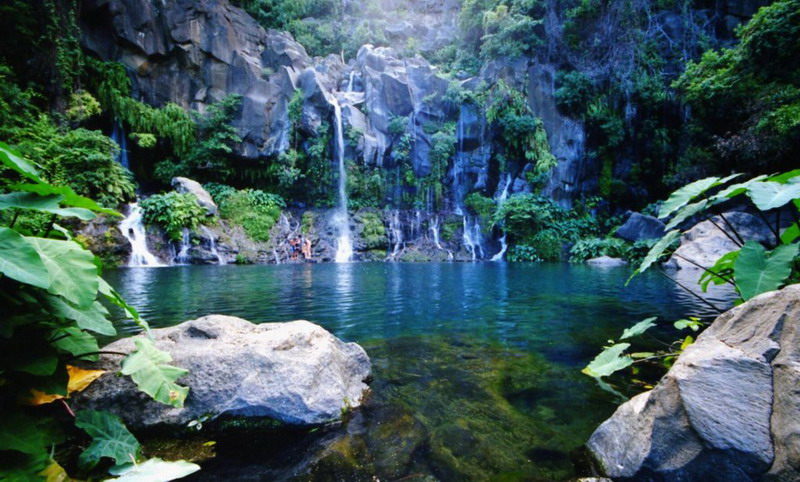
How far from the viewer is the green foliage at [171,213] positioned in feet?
48.7

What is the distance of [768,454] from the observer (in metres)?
1.34

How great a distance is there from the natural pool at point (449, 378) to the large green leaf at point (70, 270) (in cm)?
109

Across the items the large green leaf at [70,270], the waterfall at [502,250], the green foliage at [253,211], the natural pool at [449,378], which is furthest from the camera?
the waterfall at [502,250]

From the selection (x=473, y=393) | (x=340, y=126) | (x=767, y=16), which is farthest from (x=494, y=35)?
(x=473, y=393)

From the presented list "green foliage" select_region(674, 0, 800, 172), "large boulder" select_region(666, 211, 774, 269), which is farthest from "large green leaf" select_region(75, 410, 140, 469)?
"large boulder" select_region(666, 211, 774, 269)

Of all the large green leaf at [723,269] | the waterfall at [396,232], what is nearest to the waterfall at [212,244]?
the waterfall at [396,232]

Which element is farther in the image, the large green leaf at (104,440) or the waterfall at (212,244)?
the waterfall at (212,244)

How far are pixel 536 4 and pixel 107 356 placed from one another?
28120 mm

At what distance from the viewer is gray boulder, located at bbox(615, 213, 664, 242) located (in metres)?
17.3

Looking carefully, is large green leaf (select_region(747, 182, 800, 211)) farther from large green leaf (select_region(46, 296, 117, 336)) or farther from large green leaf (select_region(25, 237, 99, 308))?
large green leaf (select_region(46, 296, 117, 336))

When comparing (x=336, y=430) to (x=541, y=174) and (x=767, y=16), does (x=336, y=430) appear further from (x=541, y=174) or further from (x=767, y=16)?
(x=541, y=174)

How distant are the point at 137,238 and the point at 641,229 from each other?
23.7 meters

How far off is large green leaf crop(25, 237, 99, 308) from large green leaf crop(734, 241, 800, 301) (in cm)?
348

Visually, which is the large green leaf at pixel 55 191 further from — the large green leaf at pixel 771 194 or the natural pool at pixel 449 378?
the large green leaf at pixel 771 194
